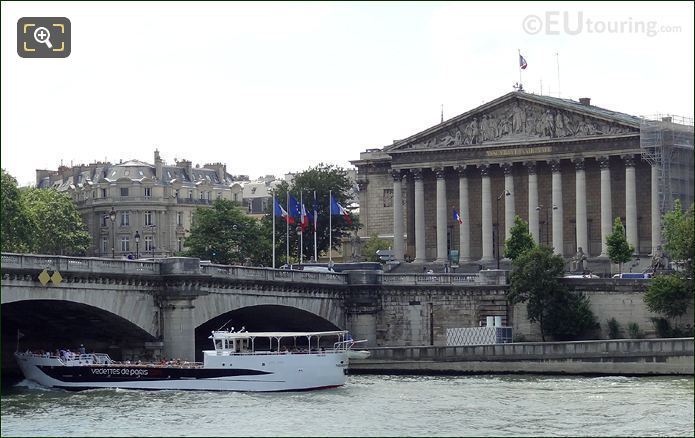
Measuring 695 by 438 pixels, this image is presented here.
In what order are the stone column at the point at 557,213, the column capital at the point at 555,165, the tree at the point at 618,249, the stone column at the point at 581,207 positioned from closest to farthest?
the tree at the point at 618,249 → the stone column at the point at 581,207 → the column capital at the point at 555,165 → the stone column at the point at 557,213

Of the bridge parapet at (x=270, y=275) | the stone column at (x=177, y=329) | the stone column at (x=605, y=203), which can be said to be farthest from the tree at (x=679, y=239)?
the stone column at (x=605, y=203)

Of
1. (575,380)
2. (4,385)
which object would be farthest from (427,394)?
(4,385)

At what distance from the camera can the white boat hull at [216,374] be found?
90438 millimetres

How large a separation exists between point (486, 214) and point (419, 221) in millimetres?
6198

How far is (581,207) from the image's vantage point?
143 meters

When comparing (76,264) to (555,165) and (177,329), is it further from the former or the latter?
(555,165)

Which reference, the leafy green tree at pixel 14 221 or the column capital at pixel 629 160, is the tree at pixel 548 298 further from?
the leafy green tree at pixel 14 221

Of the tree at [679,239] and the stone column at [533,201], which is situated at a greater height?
the stone column at [533,201]

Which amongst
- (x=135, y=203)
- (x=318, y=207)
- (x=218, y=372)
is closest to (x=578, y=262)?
(x=318, y=207)

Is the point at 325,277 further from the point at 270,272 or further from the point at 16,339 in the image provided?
the point at 16,339

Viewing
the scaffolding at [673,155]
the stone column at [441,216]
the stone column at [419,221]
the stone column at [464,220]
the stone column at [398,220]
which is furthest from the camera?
the stone column at [398,220]

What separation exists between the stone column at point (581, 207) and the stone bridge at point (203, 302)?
30.7 m

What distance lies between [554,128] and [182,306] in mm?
52906

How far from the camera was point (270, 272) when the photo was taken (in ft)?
334
